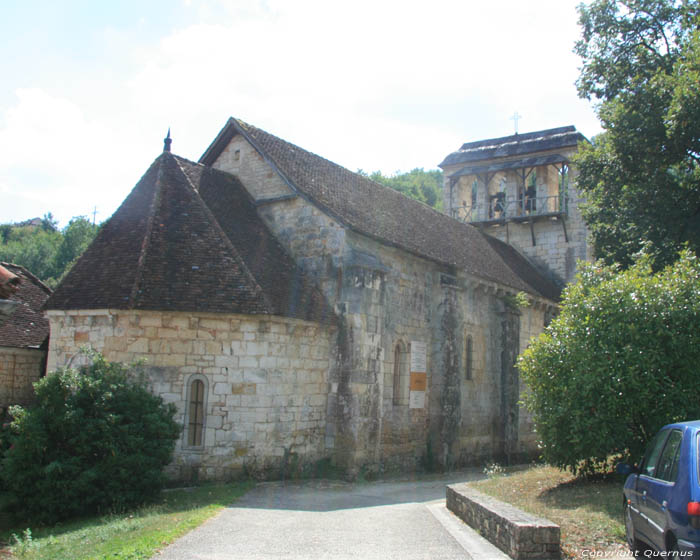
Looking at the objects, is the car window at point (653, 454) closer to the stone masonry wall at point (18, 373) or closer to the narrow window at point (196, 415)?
the narrow window at point (196, 415)

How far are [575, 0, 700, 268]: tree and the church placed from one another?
454 centimetres

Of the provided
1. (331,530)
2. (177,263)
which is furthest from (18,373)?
(331,530)

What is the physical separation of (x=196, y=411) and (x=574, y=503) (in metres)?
7.76

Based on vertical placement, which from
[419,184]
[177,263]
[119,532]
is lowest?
[119,532]

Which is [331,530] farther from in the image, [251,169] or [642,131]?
[642,131]

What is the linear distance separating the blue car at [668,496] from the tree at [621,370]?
3.98m

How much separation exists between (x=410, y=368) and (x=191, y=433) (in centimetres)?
680

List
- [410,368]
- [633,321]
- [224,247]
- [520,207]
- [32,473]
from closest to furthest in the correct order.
→ [32,473] → [633,321] → [224,247] → [410,368] → [520,207]

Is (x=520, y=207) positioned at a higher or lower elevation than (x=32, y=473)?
higher

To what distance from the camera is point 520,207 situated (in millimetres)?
30594

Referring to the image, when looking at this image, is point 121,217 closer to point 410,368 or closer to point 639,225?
point 410,368

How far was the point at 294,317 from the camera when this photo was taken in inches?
584

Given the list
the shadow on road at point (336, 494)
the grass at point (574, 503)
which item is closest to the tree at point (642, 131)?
the grass at point (574, 503)

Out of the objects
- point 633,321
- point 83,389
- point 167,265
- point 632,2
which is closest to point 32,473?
point 83,389
